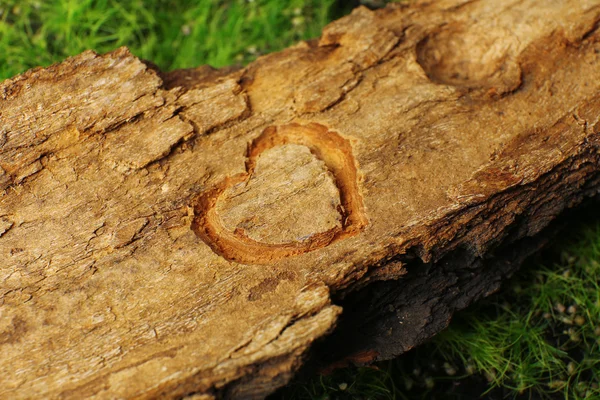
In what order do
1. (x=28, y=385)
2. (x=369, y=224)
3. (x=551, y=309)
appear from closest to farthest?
(x=28, y=385)
(x=369, y=224)
(x=551, y=309)

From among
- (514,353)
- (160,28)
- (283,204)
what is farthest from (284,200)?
(160,28)

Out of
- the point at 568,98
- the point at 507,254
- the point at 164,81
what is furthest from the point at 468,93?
the point at 164,81

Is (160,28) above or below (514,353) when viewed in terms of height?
above

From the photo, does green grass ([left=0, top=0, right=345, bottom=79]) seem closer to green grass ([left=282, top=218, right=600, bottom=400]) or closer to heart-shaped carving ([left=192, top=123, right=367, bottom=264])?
heart-shaped carving ([left=192, top=123, right=367, bottom=264])

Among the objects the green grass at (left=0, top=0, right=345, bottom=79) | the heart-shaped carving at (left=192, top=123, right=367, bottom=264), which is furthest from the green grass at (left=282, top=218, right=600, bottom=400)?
the green grass at (left=0, top=0, right=345, bottom=79)

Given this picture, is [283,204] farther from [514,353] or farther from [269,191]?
[514,353]

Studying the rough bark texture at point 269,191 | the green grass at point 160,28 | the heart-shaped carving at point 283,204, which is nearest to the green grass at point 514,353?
the rough bark texture at point 269,191

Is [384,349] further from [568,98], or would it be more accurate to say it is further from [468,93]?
[568,98]
